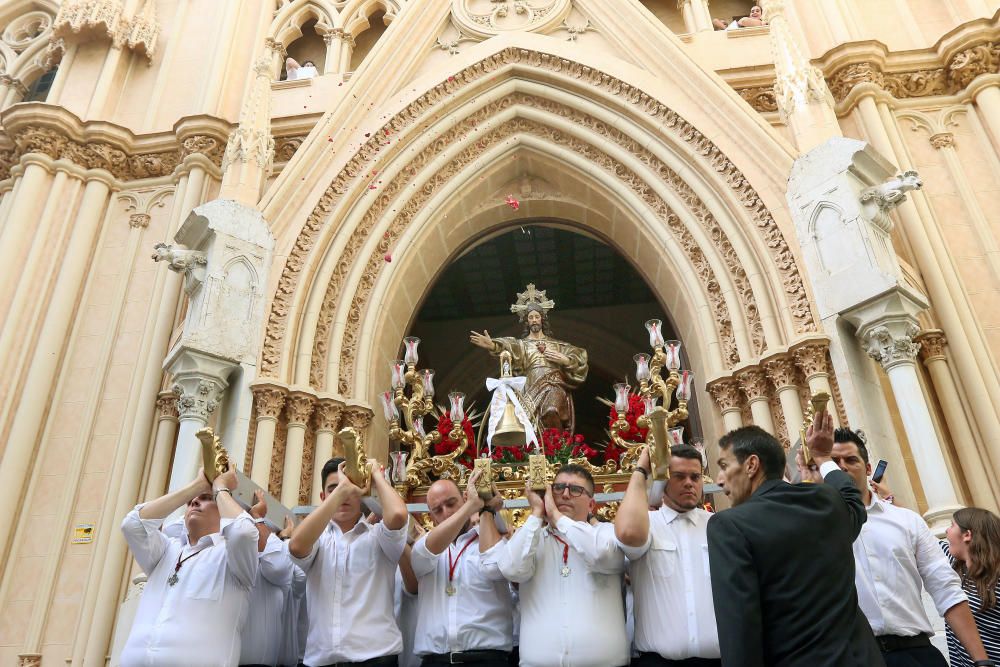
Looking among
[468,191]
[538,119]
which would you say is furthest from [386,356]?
[538,119]

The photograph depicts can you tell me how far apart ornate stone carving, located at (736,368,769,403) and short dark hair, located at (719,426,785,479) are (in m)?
4.10

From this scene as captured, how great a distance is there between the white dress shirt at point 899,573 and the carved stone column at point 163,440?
18.6ft

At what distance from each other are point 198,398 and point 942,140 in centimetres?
759

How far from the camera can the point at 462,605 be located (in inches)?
132

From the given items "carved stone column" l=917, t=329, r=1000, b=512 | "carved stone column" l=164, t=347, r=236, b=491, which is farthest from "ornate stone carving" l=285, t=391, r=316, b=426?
"carved stone column" l=917, t=329, r=1000, b=512

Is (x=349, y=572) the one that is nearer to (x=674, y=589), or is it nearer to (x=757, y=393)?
(x=674, y=589)

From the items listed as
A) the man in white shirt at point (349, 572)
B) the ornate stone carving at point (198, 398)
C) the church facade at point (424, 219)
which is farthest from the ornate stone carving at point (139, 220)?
the man in white shirt at point (349, 572)

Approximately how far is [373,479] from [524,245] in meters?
8.08

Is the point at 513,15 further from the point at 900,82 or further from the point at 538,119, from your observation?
the point at 900,82

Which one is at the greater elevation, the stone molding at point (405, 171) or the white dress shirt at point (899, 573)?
the stone molding at point (405, 171)

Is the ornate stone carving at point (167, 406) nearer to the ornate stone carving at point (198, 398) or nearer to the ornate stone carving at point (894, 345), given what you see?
the ornate stone carving at point (198, 398)

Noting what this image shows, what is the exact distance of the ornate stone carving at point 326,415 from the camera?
22.3 feet

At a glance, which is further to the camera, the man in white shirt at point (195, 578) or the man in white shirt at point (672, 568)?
the man in white shirt at point (195, 578)

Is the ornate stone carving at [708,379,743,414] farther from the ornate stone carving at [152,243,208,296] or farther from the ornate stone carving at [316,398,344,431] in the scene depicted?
the ornate stone carving at [152,243,208,296]
